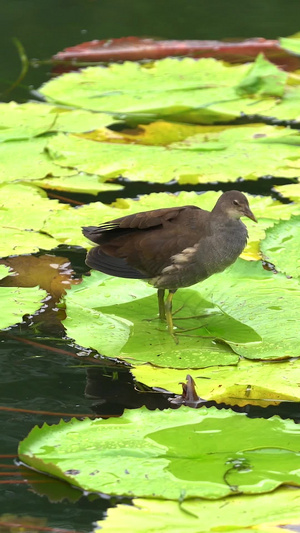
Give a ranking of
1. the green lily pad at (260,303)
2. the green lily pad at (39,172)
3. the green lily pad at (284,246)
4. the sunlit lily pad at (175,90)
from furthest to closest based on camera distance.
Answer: the sunlit lily pad at (175,90) < the green lily pad at (39,172) < the green lily pad at (284,246) < the green lily pad at (260,303)

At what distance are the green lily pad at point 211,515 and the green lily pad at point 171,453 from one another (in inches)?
0.8

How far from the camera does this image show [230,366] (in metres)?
2.57

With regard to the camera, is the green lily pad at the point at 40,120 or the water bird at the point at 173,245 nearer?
the water bird at the point at 173,245

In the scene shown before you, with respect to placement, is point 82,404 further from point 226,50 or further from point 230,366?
point 226,50

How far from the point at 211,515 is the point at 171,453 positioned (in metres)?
0.23

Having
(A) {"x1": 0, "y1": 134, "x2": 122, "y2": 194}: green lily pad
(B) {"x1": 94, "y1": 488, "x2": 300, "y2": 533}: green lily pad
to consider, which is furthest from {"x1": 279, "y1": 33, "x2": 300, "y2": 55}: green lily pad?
(B) {"x1": 94, "y1": 488, "x2": 300, "y2": 533}: green lily pad

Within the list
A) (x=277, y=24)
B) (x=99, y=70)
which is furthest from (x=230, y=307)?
(x=277, y=24)

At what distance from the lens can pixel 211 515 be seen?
5.90ft

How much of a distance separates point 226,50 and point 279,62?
1.28 ft

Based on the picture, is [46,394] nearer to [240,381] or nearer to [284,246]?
[240,381]

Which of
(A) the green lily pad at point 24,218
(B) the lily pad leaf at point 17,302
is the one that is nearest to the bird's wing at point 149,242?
(B) the lily pad leaf at point 17,302

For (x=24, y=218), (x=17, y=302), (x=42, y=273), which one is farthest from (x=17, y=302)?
(x=24, y=218)

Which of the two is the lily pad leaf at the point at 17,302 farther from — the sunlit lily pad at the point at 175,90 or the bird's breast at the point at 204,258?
the sunlit lily pad at the point at 175,90

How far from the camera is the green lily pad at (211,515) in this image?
1761 mm
